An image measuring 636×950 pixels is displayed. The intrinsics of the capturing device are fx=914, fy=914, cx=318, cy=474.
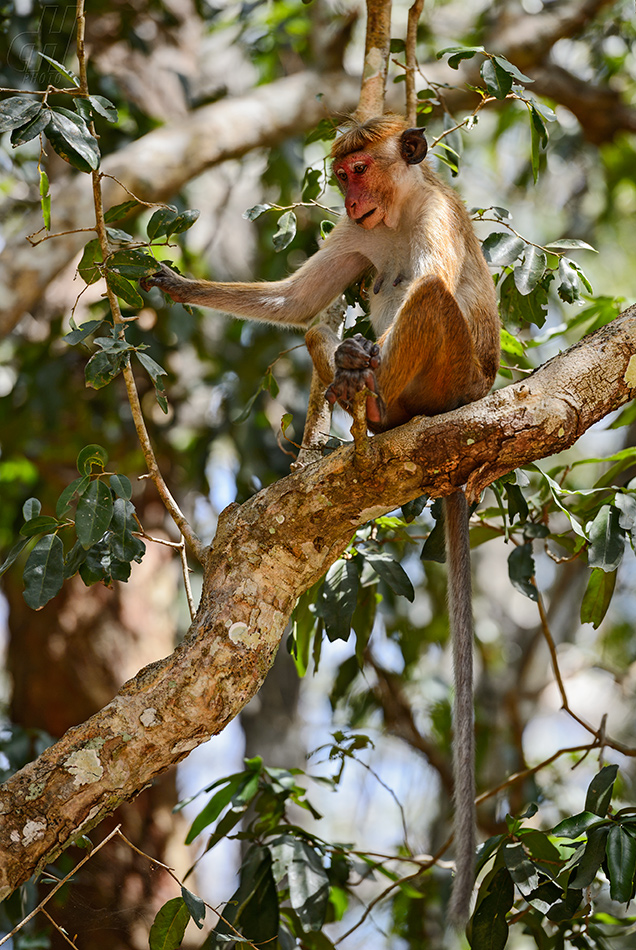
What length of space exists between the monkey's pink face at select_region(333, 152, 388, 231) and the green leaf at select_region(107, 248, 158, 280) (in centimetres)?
111

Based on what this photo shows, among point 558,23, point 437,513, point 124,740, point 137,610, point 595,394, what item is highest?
point 558,23

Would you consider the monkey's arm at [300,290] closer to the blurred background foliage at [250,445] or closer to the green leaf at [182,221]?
the blurred background foliage at [250,445]

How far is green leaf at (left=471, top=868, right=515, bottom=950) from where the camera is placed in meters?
2.99

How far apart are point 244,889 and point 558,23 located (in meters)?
6.93

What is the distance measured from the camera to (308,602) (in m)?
3.70

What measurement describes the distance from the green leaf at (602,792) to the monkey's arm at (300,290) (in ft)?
7.34

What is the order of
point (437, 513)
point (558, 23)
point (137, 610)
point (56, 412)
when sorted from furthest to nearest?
point (558, 23) < point (137, 610) < point (56, 412) < point (437, 513)

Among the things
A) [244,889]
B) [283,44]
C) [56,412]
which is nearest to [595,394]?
[244,889]

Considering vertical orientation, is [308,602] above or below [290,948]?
above

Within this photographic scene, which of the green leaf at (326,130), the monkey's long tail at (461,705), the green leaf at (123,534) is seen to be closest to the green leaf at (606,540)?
the monkey's long tail at (461,705)

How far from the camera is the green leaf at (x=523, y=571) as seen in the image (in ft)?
12.2

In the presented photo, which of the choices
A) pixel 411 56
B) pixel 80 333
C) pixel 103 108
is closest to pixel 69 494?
pixel 80 333

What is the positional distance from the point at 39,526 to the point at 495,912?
1946mm

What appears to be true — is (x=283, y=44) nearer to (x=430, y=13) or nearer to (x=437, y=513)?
(x=430, y=13)
